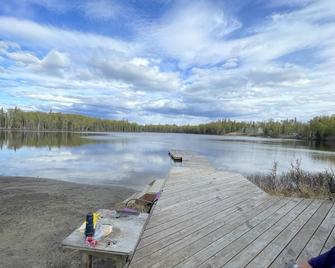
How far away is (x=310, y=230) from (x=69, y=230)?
4.96 meters

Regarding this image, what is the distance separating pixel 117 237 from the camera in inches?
139

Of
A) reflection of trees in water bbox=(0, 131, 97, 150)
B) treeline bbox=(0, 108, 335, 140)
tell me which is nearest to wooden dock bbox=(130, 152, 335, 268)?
reflection of trees in water bbox=(0, 131, 97, 150)

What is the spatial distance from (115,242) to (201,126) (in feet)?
565

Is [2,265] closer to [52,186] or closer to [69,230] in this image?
[69,230]

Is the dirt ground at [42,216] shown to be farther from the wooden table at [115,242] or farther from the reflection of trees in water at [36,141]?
the reflection of trees in water at [36,141]

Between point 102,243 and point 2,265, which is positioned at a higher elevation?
point 102,243

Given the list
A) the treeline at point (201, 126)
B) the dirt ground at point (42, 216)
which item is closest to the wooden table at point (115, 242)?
the dirt ground at point (42, 216)

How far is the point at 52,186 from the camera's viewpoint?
12.0 metres

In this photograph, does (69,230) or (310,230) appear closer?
(310,230)

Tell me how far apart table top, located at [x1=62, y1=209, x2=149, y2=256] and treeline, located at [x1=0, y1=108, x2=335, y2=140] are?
88.3 m

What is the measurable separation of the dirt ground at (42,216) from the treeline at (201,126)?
277 ft

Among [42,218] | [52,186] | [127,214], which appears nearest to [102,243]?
[127,214]

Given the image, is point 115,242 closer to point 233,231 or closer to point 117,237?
point 117,237

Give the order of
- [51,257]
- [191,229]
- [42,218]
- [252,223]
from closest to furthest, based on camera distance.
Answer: [191,229], [252,223], [51,257], [42,218]
